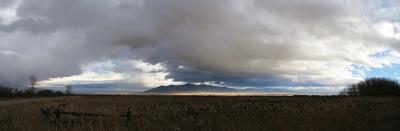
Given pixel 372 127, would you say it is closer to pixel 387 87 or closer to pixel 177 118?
pixel 177 118

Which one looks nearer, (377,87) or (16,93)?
(377,87)

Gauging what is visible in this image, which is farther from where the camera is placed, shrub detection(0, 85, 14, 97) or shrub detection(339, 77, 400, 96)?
shrub detection(0, 85, 14, 97)

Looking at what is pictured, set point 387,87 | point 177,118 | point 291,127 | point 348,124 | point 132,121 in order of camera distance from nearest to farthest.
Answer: point 291,127 → point 348,124 → point 132,121 → point 177,118 → point 387,87

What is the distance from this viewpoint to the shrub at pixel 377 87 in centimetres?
10388

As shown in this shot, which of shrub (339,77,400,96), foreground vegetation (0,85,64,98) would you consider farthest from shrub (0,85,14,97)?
shrub (339,77,400,96)

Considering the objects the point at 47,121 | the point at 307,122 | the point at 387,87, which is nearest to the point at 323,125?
the point at 307,122

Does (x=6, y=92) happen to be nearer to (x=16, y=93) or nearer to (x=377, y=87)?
(x=16, y=93)

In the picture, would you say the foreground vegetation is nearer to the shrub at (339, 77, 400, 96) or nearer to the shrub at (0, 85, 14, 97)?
the shrub at (0, 85, 14, 97)

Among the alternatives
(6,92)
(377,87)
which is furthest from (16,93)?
(377,87)

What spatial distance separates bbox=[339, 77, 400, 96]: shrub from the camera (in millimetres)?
103875

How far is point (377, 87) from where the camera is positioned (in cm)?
10662

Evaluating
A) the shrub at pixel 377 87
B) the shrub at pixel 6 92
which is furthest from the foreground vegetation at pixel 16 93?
the shrub at pixel 377 87

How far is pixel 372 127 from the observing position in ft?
65.6

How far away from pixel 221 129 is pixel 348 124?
5089 millimetres
